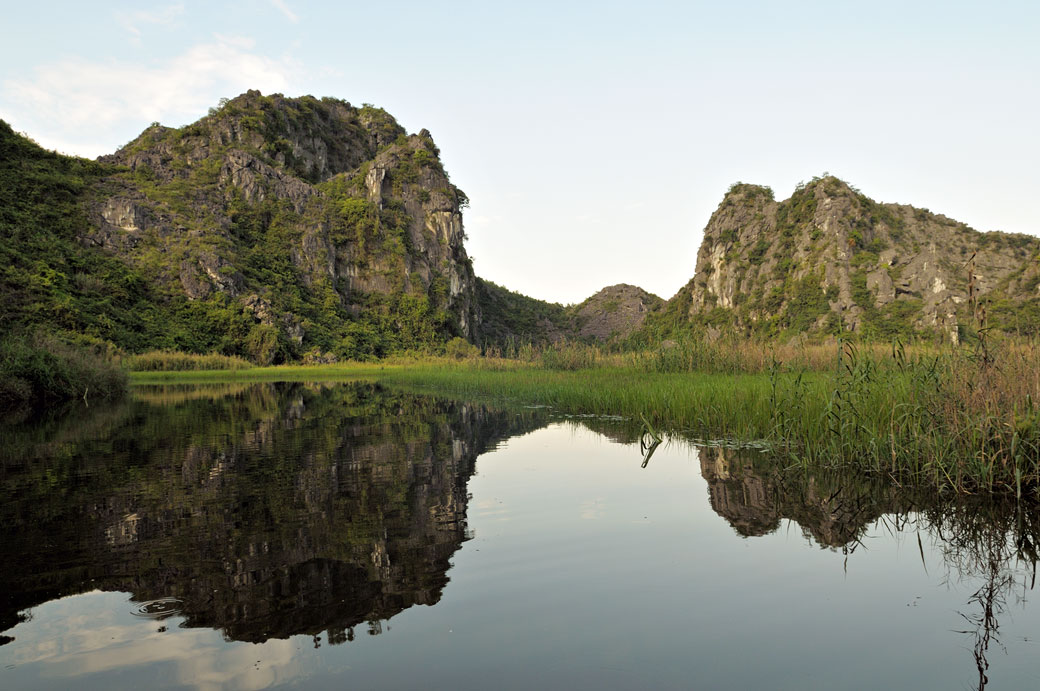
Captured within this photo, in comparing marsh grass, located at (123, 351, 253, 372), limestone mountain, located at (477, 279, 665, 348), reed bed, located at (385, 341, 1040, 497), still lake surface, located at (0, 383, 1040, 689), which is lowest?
still lake surface, located at (0, 383, 1040, 689)

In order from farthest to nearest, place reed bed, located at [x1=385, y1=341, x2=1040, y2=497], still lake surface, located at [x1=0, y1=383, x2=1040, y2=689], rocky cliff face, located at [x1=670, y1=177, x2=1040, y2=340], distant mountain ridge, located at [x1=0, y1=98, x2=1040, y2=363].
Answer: rocky cliff face, located at [x1=670, y1=177, x2=1040, y2=340], distant mountain ridge, located at [x1=0, y1=98, x2=1040, y2=363], reed bed, located at [x1=385, y1=341, x2=1040, y2=497], still lake surface, located at [x1=0, y1=383, x2=1040, y2=689]

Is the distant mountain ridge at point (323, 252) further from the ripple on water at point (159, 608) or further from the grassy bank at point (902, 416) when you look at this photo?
the ripple on water at point (159, 608)

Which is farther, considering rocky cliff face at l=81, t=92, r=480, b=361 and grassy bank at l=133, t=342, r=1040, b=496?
rocky cliff face at l=81, t=92, r=480, b=361

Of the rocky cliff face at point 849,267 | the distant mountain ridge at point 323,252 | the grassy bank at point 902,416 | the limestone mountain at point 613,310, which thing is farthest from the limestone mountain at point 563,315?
the grassy bank at point 902,416

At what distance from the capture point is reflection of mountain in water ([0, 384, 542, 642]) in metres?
4.10

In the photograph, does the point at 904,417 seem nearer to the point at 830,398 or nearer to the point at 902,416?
the point at 902,416

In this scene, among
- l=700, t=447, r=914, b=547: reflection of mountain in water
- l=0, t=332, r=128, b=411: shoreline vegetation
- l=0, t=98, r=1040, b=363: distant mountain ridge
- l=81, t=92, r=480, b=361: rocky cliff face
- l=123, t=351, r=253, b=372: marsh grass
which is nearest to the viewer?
l=700, t=447, r=914, b=547: reflection of mountain in water

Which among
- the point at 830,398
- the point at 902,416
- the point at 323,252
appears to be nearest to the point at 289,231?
the point at 323,252

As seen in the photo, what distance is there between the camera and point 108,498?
23.3 feet

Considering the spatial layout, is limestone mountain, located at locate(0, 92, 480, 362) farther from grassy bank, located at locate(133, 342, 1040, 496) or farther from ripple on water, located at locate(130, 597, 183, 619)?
ripple on water, located at locate(130, 597, 183, 619)

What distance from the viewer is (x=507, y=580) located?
14.8 ft

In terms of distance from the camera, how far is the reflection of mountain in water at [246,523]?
13.4 feet

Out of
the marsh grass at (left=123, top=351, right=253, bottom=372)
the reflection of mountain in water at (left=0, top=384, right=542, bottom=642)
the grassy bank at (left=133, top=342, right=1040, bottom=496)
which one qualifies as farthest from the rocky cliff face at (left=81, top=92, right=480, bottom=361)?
the grassy bank at (left=133, top=342, right=1040, bottom=496)

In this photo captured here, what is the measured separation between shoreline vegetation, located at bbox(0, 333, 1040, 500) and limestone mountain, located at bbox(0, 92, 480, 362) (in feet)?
135
